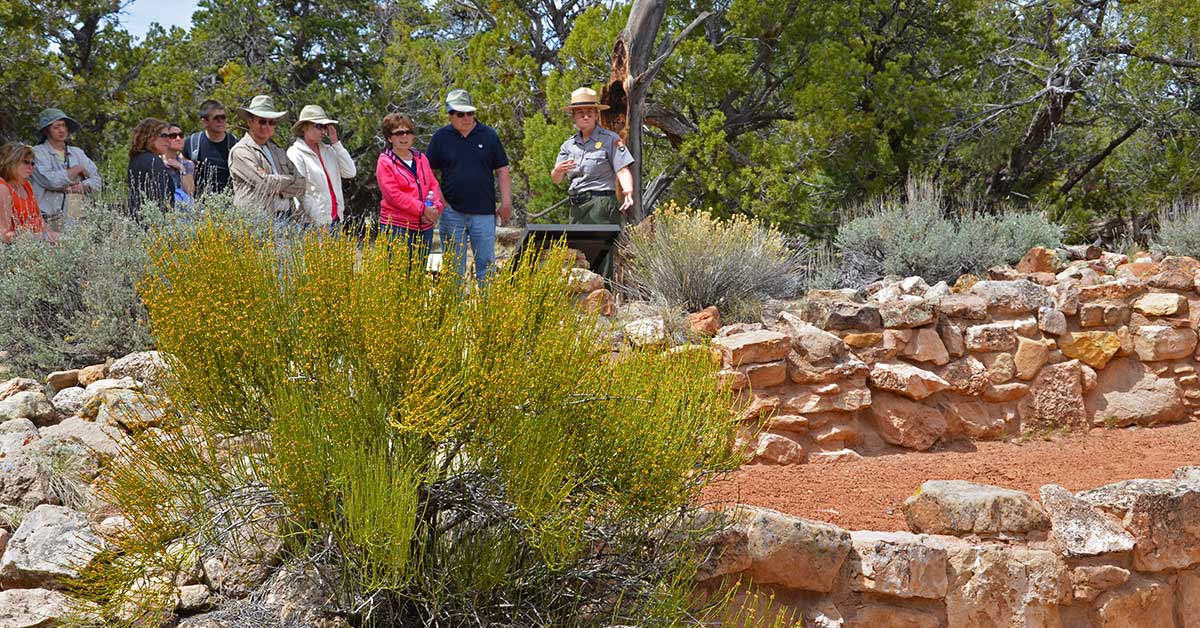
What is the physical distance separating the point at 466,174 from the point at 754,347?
2.02 m

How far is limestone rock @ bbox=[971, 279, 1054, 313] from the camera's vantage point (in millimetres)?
6012

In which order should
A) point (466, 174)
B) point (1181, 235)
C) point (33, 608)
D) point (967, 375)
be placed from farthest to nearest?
point (1181, 235) < point (466, 174) < point (967, 375) < point (33, 608)

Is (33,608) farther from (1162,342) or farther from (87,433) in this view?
(1162,342)

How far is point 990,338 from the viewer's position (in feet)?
19.2

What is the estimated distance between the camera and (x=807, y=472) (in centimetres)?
504

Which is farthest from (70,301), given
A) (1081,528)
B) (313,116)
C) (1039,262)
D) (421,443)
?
(1039,262)

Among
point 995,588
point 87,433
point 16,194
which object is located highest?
point 16,194

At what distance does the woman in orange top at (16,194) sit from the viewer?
5703 mm

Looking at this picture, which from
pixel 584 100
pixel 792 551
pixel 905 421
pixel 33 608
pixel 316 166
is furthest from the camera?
pixel 584 100

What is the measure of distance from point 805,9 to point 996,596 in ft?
29.8

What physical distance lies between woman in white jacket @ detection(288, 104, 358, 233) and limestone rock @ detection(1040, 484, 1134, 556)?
13.0ft

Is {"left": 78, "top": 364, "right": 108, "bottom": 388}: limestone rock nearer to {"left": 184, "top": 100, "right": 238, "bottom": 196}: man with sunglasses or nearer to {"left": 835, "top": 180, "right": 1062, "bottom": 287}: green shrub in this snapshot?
{"left": 184, "top": 100, "right": 238, "bottom": 196}: man with sunglasses

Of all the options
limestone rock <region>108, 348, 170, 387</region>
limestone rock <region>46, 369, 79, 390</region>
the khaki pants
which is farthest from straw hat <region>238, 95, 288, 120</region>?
the khaki pants

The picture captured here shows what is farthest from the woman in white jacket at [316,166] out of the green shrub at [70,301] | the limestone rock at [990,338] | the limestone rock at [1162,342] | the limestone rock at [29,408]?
the limestone rock at [1162,342]
